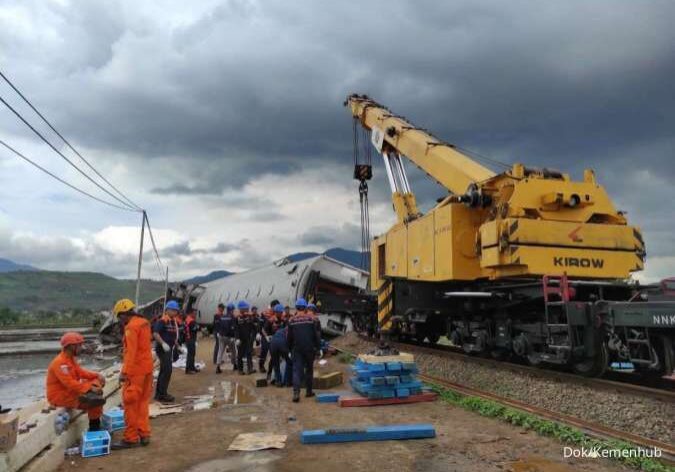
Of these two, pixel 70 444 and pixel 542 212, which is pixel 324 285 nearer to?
pixel 542 212

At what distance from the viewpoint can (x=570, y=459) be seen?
5020mm

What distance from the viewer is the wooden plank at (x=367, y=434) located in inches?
225

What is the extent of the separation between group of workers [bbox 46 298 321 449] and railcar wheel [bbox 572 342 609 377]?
410 centimetres

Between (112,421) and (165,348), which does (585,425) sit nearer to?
(112,421)

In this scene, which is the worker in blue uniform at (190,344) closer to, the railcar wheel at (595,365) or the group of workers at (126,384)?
the group of workers at (126,384)

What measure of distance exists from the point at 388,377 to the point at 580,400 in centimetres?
251

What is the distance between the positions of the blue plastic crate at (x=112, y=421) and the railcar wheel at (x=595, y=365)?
21.2 feet

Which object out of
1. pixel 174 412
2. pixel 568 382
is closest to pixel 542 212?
pixel 568 382

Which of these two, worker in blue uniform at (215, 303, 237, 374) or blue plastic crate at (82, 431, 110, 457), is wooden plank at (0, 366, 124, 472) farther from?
worker in blue uniform at (215, 303, 237, 374)

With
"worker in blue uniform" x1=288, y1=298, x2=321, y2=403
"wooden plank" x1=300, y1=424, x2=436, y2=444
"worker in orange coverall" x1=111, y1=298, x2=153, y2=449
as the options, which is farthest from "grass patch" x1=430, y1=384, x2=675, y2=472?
"worker in orange coverall" x1=111, y1=298, x2=153, y2=449

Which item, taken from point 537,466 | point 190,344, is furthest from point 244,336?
point 537,466

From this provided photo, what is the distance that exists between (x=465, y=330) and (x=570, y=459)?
6.22m

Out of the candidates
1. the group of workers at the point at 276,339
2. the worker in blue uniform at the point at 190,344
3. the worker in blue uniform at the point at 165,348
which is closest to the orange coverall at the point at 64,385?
the worker in blue uniform at the point at 165,348

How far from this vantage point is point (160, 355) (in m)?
8.69
